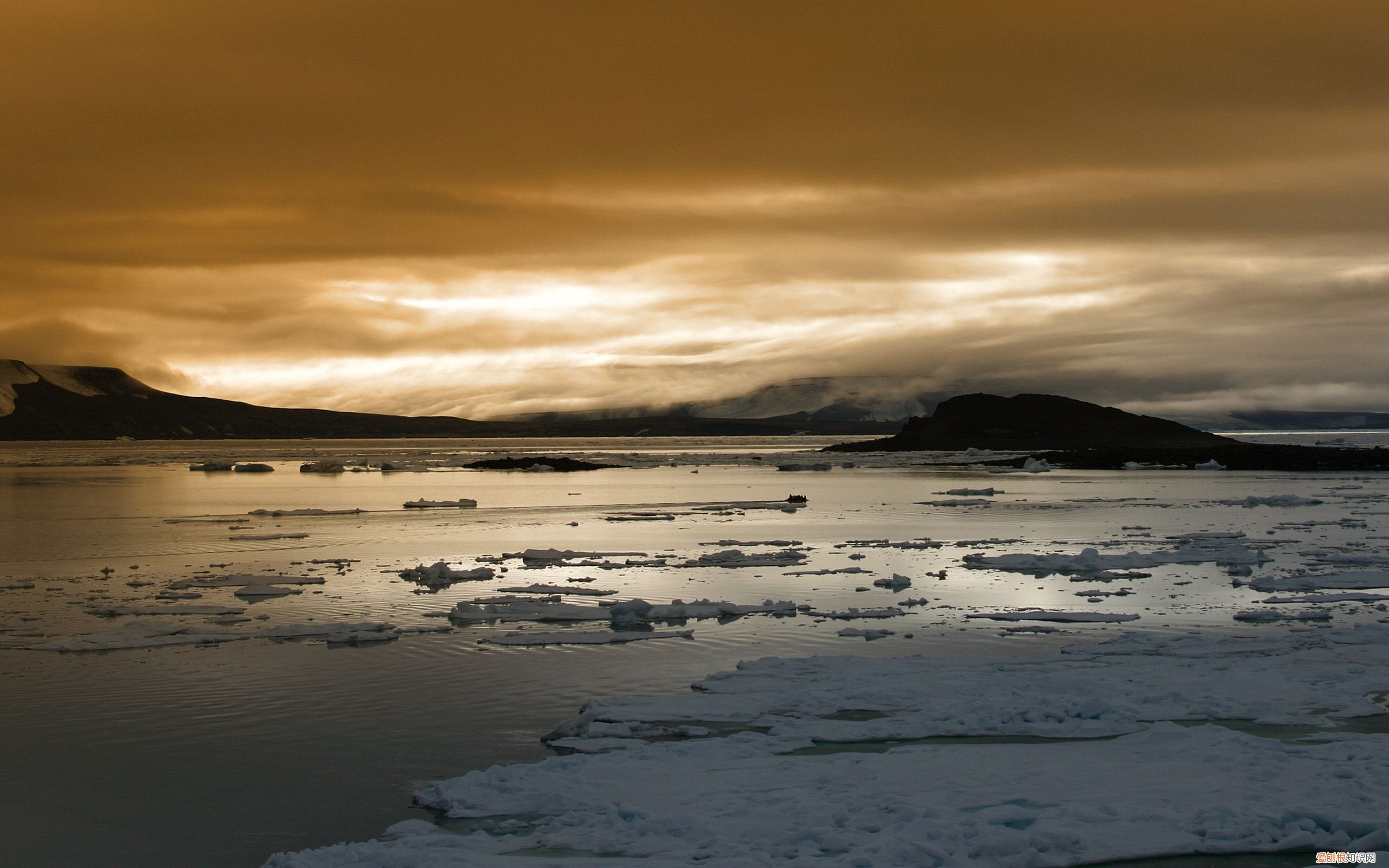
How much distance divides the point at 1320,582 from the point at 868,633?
890 centimetres

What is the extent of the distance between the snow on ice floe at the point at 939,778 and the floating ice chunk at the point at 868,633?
2.34m

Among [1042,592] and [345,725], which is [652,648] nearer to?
[345,725]

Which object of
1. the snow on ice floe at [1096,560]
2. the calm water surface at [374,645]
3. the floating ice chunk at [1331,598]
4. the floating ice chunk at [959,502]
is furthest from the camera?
the floating ice chunk at [959,502]

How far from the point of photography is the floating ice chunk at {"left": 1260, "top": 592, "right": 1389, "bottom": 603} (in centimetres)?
1644

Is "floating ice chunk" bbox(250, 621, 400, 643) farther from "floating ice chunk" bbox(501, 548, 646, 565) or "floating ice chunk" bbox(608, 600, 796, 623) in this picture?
"floating ice chunk" bbox(501, 548, 646, 565)

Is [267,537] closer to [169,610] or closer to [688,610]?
[169,610]

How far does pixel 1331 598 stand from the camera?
54.7ft

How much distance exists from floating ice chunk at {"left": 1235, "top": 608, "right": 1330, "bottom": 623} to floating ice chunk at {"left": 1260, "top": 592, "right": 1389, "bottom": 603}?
1.05m

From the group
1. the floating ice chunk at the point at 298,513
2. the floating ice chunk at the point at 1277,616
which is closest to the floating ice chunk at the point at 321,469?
the floating ice chunk at the point at 298,513

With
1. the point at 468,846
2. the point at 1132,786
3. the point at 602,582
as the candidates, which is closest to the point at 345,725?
the point at 468,846

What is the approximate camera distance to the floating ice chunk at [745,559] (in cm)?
2184

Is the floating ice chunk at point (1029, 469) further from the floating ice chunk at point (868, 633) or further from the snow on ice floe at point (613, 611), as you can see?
the floating ice chunk at point (868, 633)

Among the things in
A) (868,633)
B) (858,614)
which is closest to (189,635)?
(868,633)

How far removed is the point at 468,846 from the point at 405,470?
74.5 metres
